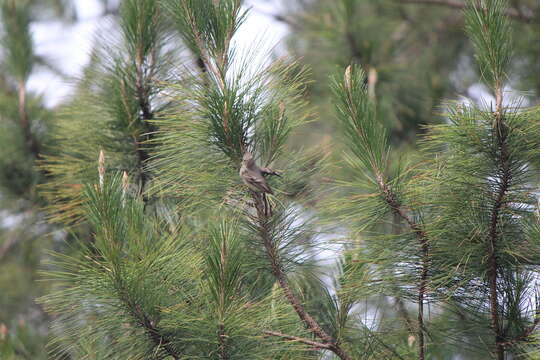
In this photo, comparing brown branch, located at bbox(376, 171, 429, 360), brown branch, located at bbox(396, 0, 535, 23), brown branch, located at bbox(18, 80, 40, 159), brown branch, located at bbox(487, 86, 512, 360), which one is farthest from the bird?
brown branch, located at bbox(396, 0, 535, 23)

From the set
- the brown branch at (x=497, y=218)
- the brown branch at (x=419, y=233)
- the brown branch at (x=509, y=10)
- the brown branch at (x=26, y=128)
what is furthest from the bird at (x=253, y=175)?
the brown branch at (x=509, y=10)

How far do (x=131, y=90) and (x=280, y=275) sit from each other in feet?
2.32

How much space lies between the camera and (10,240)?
11.9 ft

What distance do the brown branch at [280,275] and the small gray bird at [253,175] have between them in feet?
0.30

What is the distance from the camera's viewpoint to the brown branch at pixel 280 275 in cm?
149

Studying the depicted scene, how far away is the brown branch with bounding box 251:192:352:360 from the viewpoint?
1.49 metres

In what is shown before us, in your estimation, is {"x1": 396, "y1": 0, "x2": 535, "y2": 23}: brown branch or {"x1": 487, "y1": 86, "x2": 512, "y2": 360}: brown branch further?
{"x1": 396, "y1": 0, "x2": 535, "y2": 23}: brown branch

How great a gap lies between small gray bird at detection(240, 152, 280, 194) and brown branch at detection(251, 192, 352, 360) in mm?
92

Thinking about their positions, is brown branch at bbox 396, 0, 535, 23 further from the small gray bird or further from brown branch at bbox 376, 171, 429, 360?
the small gray bird

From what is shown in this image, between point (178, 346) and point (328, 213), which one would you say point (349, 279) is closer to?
point (328, 213)

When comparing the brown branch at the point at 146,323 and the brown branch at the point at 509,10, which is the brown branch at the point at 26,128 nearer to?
the brown branch at the point at 146,323

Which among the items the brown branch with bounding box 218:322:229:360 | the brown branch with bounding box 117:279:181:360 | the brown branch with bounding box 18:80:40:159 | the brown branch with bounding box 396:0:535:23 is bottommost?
the brown branch with bounding box 117:279:181:360

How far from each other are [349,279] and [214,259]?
448 mm

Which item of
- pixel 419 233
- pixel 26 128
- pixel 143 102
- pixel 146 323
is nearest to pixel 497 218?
pixel 419 233
